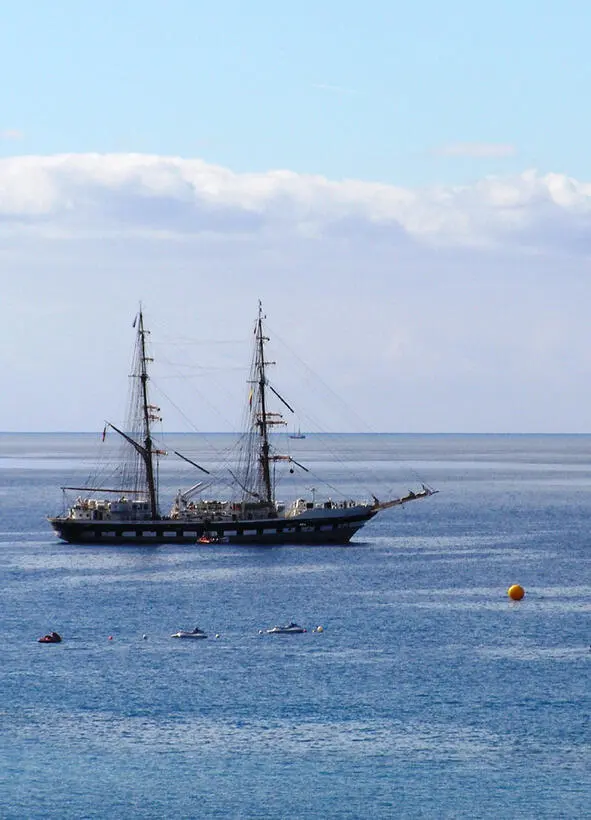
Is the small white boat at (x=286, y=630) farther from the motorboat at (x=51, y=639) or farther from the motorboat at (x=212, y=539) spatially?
the motorboat at (x=212, y=539)

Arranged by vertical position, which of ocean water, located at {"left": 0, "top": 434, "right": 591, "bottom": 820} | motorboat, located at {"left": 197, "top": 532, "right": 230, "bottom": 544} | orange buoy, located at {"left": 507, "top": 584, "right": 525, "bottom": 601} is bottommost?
ocean water, located at {"left": 0, "top": 434, "right": 591, "bottom": 820}

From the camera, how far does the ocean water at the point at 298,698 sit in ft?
242

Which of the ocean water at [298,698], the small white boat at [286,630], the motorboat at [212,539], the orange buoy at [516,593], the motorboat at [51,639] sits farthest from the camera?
the motorboat at [212,539]

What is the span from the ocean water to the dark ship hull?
33516mm

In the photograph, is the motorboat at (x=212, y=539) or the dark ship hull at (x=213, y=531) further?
the motorboat at (x=212, y=539)

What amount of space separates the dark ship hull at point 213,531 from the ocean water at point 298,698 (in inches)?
1320

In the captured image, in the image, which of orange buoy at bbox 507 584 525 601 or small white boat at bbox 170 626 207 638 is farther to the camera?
orange buoy at bbox 507 584 525 601

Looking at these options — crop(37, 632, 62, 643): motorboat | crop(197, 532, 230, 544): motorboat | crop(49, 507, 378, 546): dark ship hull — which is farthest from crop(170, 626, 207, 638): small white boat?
crop(197, 532, 230, 544): motorboat

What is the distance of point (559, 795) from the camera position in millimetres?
73562

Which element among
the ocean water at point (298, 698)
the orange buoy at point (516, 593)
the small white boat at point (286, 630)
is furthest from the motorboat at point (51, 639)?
the orange buoy at point (516, 593)

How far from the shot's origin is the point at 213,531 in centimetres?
18738

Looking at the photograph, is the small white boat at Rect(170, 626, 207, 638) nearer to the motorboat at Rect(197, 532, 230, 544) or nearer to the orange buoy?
the orange buoy

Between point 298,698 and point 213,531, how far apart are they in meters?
96.3

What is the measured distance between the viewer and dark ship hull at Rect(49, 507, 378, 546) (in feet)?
609
